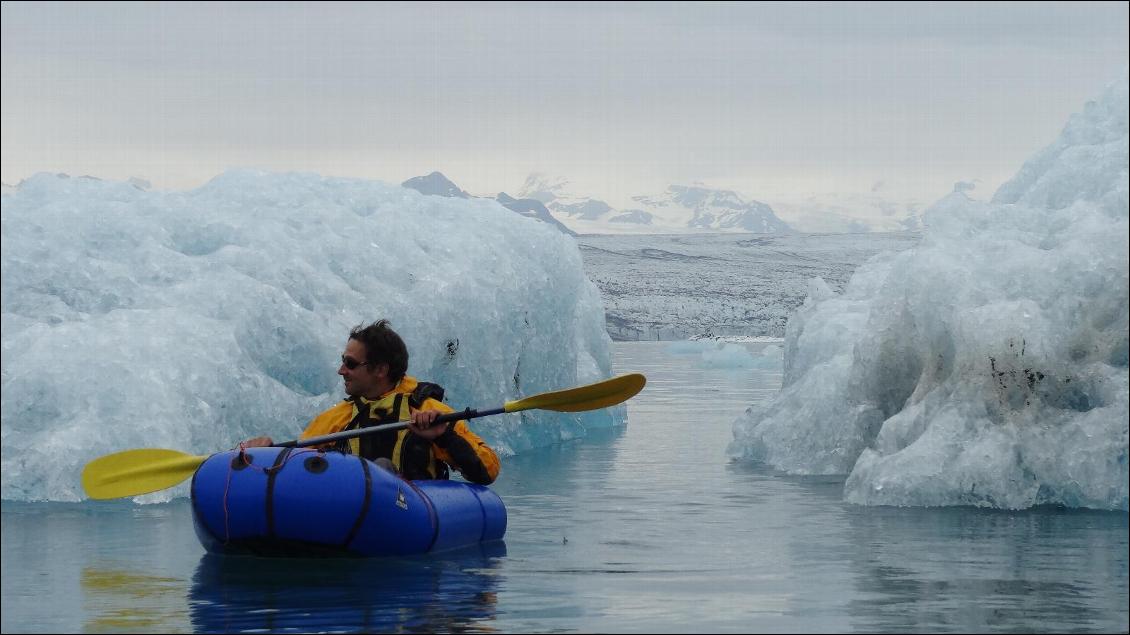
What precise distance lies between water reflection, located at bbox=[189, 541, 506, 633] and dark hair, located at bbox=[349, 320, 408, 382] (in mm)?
1113

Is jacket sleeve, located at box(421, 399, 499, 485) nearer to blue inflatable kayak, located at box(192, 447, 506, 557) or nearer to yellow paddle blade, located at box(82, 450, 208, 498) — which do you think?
blue inflatable kayak, located at box(192, 447, 506, 557)

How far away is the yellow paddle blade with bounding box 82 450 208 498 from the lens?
10164 millimetres

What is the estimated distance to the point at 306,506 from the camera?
899 cm

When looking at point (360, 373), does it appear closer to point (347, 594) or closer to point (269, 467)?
point (269, 467)

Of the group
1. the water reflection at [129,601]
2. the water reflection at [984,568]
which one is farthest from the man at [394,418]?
the water reflection at [984,568]

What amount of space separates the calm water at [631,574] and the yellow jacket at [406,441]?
1.83 feet

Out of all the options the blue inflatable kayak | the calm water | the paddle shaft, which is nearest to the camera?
the calm water

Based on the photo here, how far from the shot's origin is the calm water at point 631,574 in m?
7.66

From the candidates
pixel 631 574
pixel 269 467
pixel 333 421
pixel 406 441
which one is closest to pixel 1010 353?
pixel 631 574

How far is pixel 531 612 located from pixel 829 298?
12.6 meters

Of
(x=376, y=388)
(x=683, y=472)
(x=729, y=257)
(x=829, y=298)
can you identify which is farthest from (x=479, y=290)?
(x=729, y=257)

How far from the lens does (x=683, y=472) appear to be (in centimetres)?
1570

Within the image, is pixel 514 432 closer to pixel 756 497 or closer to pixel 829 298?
pixel 829 298

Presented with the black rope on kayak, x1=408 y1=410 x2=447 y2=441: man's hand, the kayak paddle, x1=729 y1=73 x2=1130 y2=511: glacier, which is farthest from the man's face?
x1=729 y1=73 x2=1130 y2=511: glacier
